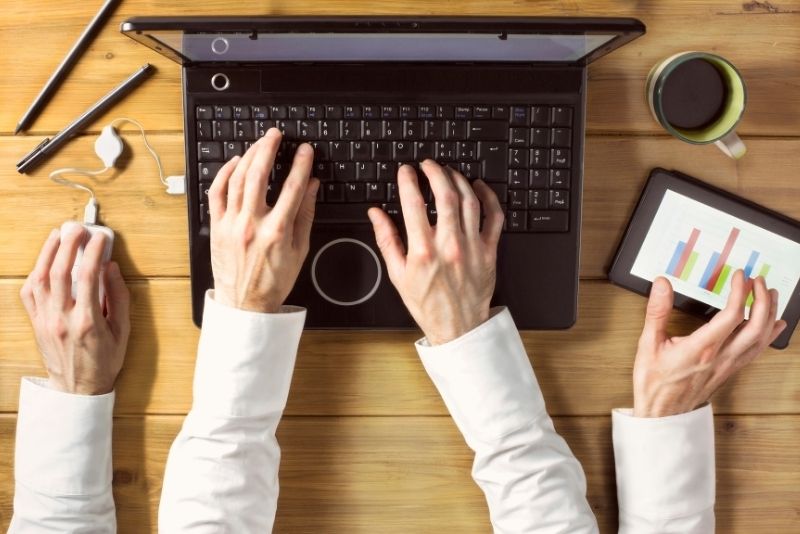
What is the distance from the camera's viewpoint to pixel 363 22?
55 cm

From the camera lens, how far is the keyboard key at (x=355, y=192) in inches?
26.6

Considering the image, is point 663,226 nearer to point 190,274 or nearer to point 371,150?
point 371,150

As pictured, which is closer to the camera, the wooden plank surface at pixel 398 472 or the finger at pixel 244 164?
the finger at pixel 244 164

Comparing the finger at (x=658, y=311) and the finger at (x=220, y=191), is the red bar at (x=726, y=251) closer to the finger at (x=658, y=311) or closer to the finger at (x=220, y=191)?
the finger at (x=658, y=311)

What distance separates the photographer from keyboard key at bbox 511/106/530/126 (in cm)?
67

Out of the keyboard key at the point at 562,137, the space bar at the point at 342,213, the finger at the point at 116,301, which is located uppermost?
the keyboard key at the point at 562,137

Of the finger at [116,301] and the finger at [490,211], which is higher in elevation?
the finger at [490,211]

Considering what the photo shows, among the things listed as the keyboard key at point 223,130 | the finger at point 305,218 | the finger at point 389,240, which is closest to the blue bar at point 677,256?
the finger at point 389,240

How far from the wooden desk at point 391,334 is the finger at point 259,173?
0.43 feet

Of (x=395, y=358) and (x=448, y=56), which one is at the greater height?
(x=448, y=56)

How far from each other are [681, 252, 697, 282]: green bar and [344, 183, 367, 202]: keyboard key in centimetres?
38

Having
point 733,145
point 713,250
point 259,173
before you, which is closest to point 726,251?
point 713,250

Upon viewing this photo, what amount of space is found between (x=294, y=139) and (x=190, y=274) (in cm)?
20

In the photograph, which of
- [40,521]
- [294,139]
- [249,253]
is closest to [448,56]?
[294,139]
